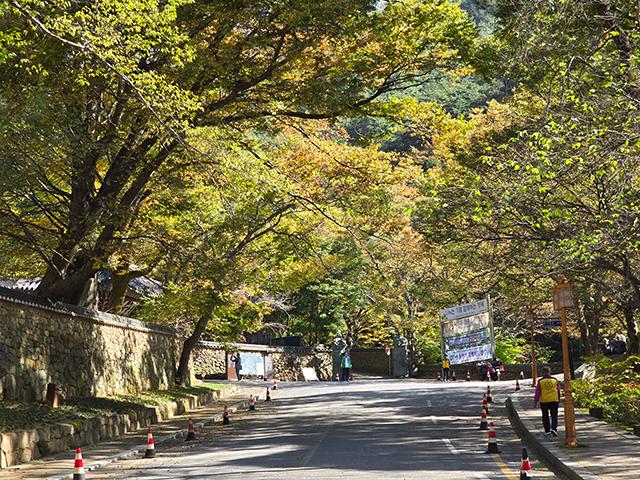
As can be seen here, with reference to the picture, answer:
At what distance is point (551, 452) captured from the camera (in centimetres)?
1099

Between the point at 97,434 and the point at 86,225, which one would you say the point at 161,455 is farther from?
the point at 86,225

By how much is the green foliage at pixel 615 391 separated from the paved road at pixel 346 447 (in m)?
2.45

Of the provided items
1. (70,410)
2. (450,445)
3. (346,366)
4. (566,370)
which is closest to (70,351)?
(70,410)

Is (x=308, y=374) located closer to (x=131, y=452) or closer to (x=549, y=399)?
(x=131, y=452)

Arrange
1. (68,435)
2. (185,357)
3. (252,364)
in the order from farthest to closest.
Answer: (252,364) → (185,357) → (68,435)

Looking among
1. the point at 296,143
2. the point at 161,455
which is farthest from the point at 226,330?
the point at 161,455

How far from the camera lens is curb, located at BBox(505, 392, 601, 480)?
9109 mm

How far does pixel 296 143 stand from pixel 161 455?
13683 millimetres

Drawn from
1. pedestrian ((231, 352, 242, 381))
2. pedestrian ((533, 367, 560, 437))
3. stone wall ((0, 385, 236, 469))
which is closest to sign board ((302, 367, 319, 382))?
pedestrian ((231, 352, 242, 381))

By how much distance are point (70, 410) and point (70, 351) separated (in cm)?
255

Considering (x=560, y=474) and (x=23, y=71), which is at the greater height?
(x=23, y=71)

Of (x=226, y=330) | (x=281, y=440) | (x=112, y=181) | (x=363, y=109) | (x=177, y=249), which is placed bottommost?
(x=281, y=440)

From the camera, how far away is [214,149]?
1465 centimetres

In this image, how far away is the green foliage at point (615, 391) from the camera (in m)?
14.6
